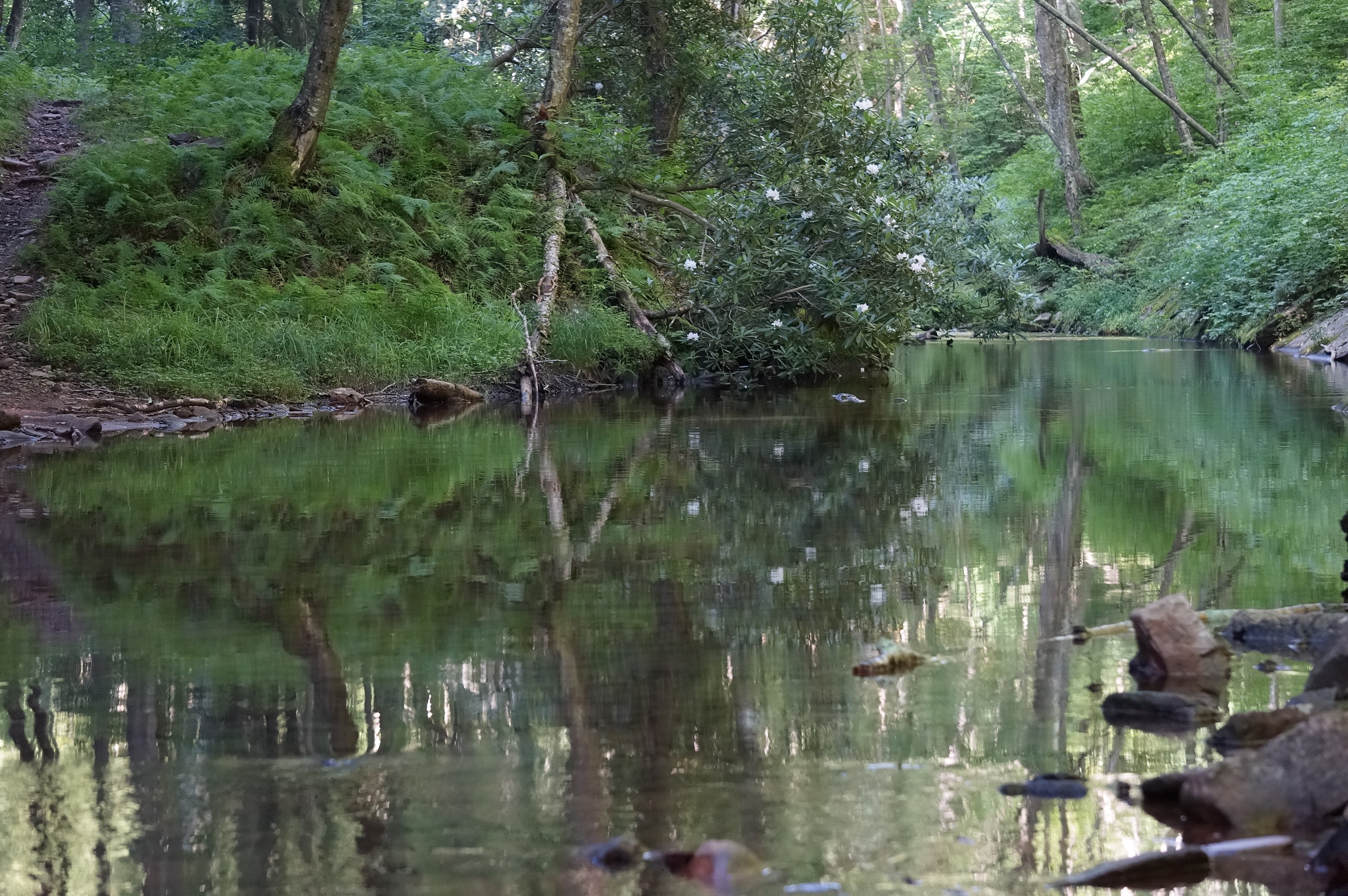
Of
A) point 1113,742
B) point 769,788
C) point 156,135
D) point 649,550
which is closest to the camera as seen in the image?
point 769,788

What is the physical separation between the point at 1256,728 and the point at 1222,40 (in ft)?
96.5

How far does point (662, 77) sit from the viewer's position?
17.0 m

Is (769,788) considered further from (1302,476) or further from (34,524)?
(1302,476)

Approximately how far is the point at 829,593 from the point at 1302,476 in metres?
3.15

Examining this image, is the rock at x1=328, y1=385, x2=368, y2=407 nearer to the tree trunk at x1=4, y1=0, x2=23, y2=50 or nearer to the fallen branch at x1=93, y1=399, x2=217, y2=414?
the fallen branch at x1=93, y1=399, x2=217, y2=414

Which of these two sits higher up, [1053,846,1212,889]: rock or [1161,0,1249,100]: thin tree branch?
[1161,0,1249,100]: thin tree branch

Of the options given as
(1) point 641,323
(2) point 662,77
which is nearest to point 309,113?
(1) point 641,323

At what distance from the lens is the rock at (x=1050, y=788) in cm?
224

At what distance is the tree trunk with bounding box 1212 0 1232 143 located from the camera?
28094 mm

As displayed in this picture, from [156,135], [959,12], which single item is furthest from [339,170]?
[959,12]

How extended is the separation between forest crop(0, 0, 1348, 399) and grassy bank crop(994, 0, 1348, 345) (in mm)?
101

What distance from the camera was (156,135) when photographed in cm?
1430

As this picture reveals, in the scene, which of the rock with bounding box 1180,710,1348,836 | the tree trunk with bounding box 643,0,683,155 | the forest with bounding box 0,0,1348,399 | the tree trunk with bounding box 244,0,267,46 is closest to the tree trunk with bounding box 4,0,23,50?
the forest with bounding box 0,0,1348,399

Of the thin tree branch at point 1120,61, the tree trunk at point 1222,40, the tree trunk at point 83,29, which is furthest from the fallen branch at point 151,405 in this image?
the tree trunk at point 1222,40
